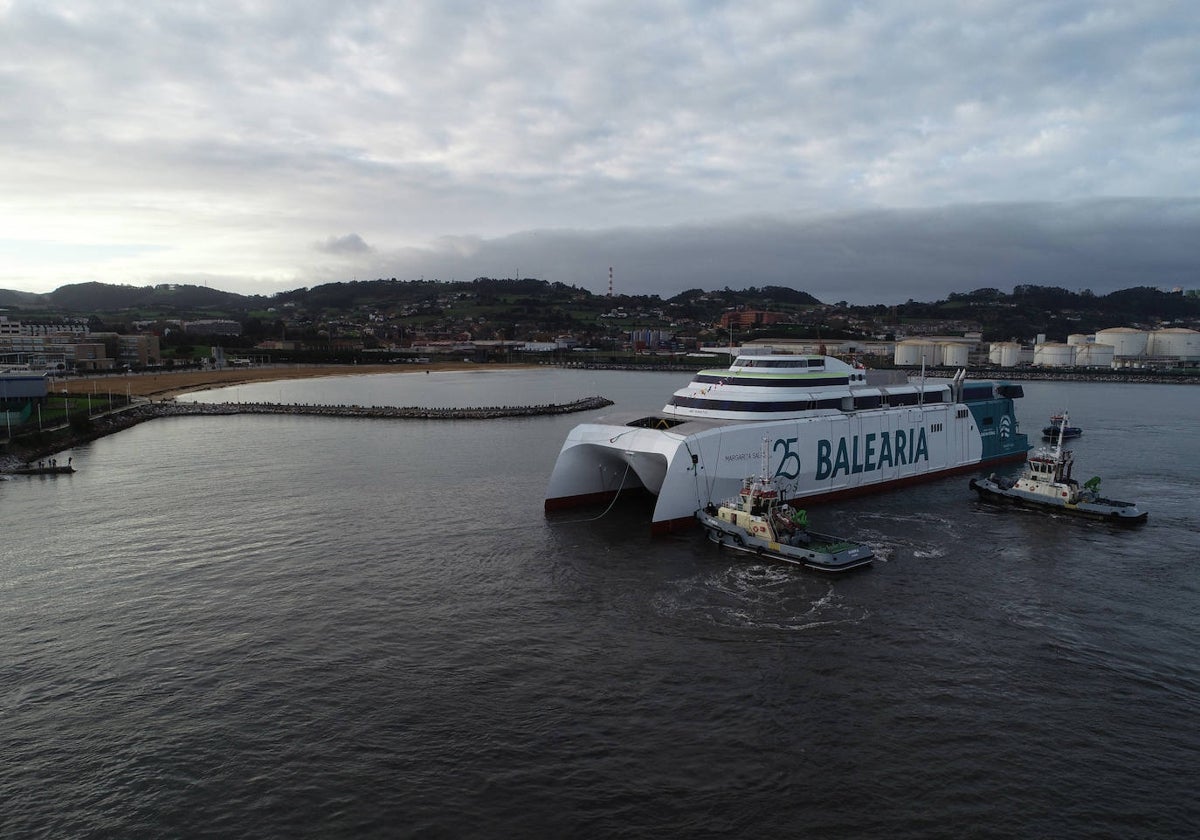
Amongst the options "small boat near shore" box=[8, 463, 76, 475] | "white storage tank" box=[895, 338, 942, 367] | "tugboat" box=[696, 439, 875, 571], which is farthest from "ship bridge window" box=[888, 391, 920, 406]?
"white storage tank" box=[895, 338, 942, 367]

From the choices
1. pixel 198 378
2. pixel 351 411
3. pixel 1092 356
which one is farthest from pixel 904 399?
pixel 1092 356

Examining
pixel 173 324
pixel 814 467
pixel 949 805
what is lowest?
pixel 949 805

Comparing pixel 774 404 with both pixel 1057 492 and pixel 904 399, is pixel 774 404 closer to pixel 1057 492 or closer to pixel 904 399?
pixel 904 399

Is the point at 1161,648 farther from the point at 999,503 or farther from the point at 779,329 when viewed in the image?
the point at 779,329

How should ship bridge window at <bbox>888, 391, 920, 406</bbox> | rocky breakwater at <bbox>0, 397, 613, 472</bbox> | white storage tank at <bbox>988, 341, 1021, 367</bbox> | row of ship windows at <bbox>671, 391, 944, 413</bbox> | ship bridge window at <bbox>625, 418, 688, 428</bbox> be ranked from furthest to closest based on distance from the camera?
white storage tank at <bbox>988, 341, 1021, 367</bbox> < rocky breakwater at <bbox>0, 397, 613, 472</bbox> < ship bridge window at <bbox>888, 391, 920, 406</bbox> < row of ship windows at <bbox>671, 391, 944, 413</bbox> < ship bridge window at <bbox>625, 418, 688, 428</bbox>

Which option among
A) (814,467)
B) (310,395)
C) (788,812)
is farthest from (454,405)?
(788,812)

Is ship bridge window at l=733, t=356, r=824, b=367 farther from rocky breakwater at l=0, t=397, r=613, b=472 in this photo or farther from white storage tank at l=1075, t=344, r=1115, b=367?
white storage tank at l=1075, t=344, r=1115, b=367

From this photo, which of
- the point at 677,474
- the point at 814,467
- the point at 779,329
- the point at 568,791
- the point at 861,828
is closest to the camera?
the point at 861,828
